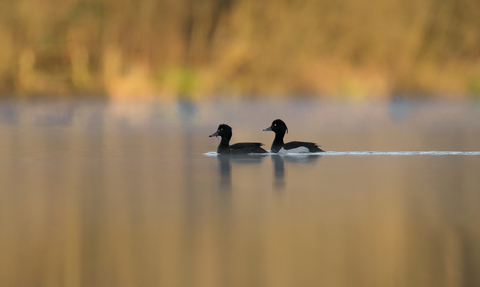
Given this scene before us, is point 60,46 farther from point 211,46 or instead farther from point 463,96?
point 463,96

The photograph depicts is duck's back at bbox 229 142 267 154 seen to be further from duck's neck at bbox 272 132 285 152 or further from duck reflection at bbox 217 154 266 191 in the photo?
duck's neck at bbox 272 132 285 152

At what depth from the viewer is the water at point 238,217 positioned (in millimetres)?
3887

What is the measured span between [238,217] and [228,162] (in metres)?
4.24

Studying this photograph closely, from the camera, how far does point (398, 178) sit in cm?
761

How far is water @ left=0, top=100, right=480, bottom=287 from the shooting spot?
3.89 m

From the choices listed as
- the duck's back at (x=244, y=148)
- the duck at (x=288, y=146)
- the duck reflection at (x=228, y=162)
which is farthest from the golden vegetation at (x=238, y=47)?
the duck reflection at (x=228, y=162)

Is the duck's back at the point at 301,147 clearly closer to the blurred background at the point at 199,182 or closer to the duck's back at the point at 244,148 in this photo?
the blurred background at the point at 199,182

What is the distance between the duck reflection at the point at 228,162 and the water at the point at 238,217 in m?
0.03

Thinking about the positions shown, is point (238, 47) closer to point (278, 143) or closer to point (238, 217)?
point (278, 143)

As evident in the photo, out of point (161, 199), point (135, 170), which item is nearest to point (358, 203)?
point (161, 199)

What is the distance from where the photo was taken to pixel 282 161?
31.5ft

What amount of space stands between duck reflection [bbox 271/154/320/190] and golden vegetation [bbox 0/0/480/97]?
758 inches

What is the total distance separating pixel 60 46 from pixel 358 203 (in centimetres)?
2536

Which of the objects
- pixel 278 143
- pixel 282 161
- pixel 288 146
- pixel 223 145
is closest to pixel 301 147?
pixel 288 146
